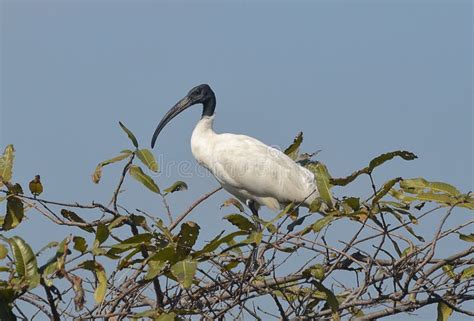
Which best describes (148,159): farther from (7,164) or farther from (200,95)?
(200,95)

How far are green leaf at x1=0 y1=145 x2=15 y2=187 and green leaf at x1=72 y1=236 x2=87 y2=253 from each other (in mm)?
603

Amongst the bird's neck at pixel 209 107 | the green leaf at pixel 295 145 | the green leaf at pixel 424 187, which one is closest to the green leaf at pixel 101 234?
the green leaf at pixel 424 187

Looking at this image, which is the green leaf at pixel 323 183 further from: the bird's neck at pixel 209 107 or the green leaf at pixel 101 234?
the bird's neck at pixel 209 107

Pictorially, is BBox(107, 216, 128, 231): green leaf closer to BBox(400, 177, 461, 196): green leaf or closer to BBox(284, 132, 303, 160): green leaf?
BBox(400, 177, 461, 196): green leaf

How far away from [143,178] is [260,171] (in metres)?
4.22

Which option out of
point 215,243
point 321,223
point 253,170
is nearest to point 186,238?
point 215,243

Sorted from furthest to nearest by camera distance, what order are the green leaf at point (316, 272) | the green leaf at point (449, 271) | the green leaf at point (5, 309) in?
the green leaf at point (449, 271)
the green leaf at point (316, 272)
the green leaf at point (5, 309)

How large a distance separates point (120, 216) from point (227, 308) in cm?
75

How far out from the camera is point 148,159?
4102 millimetres

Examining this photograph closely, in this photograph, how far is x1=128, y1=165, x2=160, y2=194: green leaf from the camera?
399cm

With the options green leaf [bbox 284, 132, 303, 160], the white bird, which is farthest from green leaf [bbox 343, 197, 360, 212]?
the white bird

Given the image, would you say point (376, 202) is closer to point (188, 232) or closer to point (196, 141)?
point (188, 232)

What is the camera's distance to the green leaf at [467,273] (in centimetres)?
435

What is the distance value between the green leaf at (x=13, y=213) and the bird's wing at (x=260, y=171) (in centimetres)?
412
